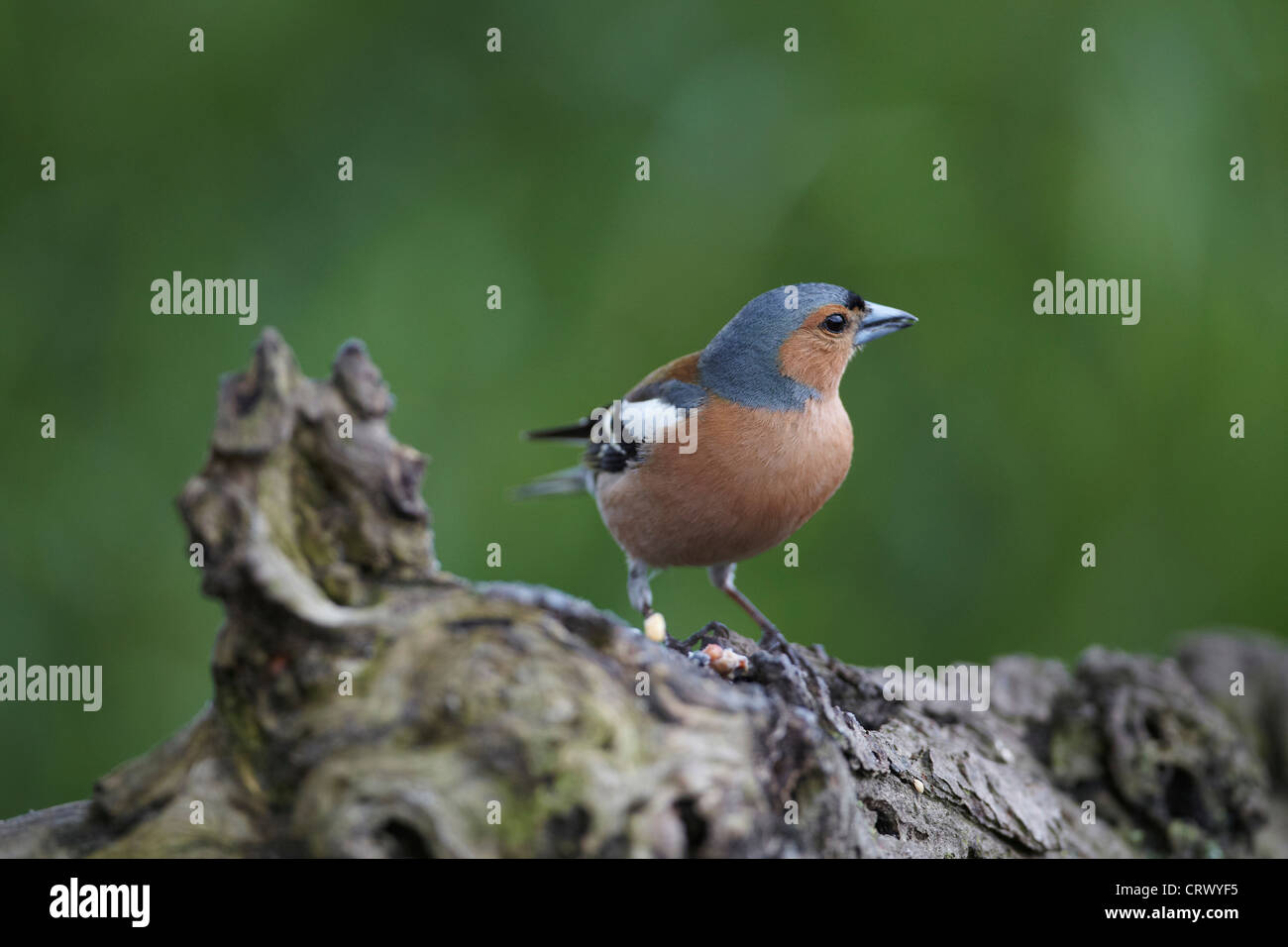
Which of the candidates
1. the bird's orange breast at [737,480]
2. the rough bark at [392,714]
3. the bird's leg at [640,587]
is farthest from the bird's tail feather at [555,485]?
the rough bark at [392,714]

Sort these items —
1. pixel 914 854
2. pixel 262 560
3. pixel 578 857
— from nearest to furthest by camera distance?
1. pixel 578 857
2. pixel 262 560
3. pixel 914 854

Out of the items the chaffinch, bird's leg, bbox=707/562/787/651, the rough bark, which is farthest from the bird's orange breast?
the rough bark

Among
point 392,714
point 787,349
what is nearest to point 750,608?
point 787,349

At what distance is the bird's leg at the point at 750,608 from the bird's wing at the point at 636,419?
24.6 inches

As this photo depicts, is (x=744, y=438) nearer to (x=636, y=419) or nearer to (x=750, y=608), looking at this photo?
(x=636, y=419)

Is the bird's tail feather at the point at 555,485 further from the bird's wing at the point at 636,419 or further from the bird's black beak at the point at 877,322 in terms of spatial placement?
the bird's black beak at the point at 877,322

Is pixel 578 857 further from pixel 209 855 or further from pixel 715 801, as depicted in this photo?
pixel 209 855

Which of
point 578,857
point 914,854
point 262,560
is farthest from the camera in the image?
point 914,854

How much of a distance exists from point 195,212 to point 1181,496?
496cm

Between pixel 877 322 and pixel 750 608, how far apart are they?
1258 millimetres

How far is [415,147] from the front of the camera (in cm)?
591

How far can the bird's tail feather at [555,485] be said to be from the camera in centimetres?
571

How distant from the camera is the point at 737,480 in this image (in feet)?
14.1
